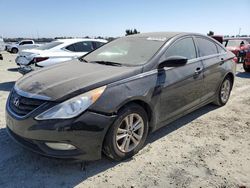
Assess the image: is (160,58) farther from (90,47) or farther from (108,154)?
(90,47)

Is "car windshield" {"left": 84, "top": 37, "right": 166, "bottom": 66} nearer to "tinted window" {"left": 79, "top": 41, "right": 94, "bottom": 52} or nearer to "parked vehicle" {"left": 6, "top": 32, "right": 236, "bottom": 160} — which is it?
"parked vehicle" {"left": 6, "top": 32, "right": 236, "bottom": 160}

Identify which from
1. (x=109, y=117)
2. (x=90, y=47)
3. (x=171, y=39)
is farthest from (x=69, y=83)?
(x=90, y=47)

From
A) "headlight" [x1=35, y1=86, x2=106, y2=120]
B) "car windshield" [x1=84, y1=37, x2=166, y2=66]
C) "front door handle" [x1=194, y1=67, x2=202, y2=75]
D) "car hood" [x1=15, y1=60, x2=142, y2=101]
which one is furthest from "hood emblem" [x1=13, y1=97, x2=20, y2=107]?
"front door handle" [x1=194, y1=67, x2=202, y2=75]

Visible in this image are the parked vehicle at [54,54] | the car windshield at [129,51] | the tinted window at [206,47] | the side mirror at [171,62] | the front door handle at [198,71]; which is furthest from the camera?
the parked vehicle at [54,54]

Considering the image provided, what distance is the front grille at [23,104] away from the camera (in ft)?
9.51

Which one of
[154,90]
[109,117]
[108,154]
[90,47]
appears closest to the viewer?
[109,117]

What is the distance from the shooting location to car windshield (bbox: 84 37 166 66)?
3.80 m

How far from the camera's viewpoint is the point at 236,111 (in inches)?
212

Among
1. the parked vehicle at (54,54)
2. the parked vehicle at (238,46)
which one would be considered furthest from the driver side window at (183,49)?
the parked vehicle at (238,46)

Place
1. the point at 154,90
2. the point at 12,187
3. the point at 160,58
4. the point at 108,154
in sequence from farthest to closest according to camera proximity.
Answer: the point at 160,58 < the point at 154,90 < the point at 108,154 < the point at 12,187

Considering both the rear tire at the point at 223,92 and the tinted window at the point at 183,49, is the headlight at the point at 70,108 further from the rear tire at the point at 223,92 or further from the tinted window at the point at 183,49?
the rear tire at the point at 223,92

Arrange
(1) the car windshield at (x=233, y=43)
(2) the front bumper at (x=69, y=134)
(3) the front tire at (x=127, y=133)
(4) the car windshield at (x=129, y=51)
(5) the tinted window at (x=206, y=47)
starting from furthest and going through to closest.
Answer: (1) the car windshield at (x=233, y=43), (5) the tinted window at (x=206, y=47), (4) the car windshield at (x=129, y=51), (3) the front tire at (x=127, y=133), (2) the front bumper at (x=69, y=134)

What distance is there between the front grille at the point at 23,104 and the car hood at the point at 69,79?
0.08 meters

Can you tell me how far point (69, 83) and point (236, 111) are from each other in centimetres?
380
